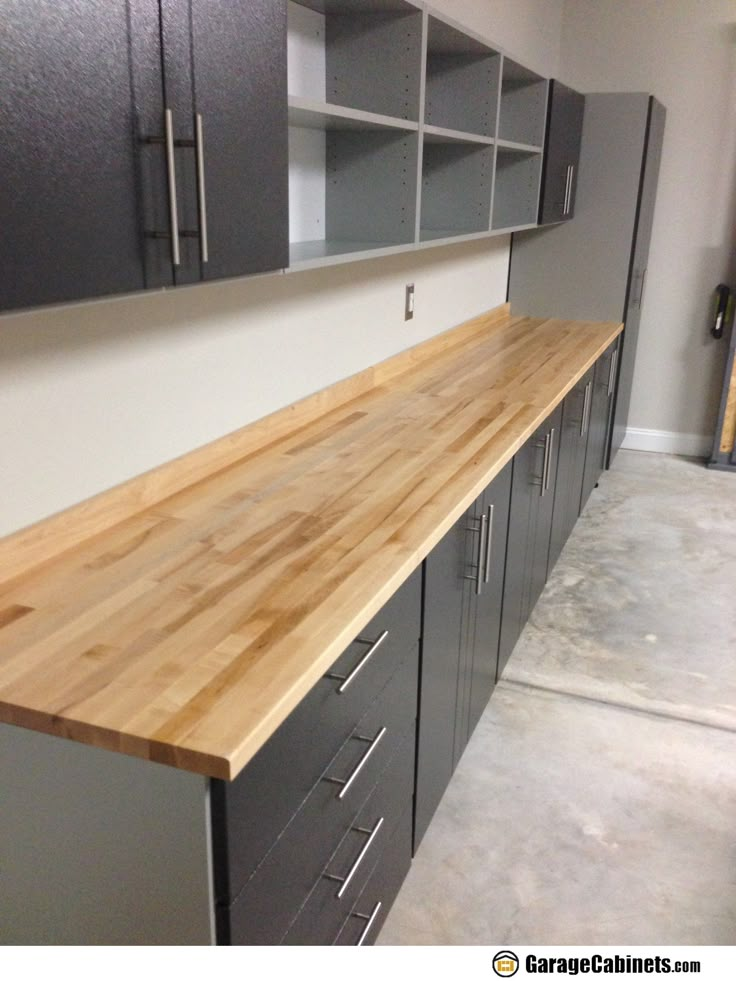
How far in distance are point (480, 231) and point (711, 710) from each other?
170 centimetres

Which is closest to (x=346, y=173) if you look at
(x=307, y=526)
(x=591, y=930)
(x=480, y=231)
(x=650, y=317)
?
(x=480, y=231)

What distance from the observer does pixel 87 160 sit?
1.03 meters

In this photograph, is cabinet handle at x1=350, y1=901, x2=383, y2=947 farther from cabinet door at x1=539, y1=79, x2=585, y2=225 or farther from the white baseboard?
the white baseboard

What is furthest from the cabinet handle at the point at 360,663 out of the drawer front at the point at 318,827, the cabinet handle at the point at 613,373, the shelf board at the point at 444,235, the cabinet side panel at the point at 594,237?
the cabinet side panel at the point at 594,237

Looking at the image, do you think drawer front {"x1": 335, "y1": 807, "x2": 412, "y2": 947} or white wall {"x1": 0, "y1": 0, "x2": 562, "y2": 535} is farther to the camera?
drawer front {"x1": 335, "y1": 807, "x2": 412, "y2": 947}

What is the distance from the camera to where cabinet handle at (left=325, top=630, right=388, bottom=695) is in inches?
50.4

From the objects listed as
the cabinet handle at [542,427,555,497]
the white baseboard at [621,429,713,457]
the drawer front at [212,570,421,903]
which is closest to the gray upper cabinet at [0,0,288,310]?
the drawer front at [212,570,421,903]

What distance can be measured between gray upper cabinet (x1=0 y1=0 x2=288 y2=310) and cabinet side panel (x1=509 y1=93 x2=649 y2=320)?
3049mm

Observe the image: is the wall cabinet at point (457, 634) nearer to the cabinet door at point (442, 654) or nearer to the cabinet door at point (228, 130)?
the cabinet door at point (442, 654)

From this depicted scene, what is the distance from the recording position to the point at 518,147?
3053 millimetres

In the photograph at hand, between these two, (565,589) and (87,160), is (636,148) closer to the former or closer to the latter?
(565,589)

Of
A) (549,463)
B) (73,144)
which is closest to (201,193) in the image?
(73,144)

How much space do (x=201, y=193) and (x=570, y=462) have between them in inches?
93.3

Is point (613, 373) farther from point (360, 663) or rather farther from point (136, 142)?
point (136, 142)
